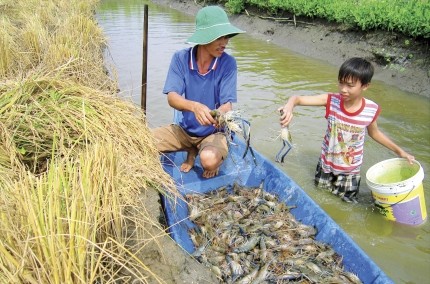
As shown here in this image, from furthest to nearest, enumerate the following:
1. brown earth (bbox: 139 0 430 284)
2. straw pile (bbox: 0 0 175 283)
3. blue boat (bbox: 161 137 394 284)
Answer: blue boat (bbox: 161 137 394 284)
brown earth (bbox: 139 0 430 284)
straw pile (bbox: 0 0 175 283)

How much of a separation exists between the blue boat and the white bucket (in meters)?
0.84

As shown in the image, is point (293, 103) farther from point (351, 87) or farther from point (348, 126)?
point (348, 126)

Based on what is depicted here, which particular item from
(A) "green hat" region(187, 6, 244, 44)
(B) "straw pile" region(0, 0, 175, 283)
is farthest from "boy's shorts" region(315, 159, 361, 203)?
(A) "green hat" region(187, 6, 244, 44)

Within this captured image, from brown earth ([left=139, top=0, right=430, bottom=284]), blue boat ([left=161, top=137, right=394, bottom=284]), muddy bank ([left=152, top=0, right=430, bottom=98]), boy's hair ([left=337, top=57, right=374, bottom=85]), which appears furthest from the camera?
muddy bank ([left=152, top=0, right=430, bottom=98])

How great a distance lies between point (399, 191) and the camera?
3826 millimetres

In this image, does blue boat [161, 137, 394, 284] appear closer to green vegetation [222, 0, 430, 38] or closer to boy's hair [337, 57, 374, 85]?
boy's hair [337, 57, 374, 85]

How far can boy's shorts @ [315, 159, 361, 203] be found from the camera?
4.47 m

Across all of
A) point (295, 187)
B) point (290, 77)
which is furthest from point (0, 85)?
point (290, 77)

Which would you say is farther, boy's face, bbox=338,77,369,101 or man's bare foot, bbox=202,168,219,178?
man's bare foot, bbox=202,168,219,178

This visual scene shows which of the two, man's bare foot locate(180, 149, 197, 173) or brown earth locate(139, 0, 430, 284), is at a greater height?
brown earth locate(139, 0, 430, 284)

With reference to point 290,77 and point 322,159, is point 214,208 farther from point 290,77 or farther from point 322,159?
point 290,77

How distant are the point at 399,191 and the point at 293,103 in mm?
1384

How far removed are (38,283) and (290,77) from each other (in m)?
8.53

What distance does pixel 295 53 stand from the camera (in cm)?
1211
